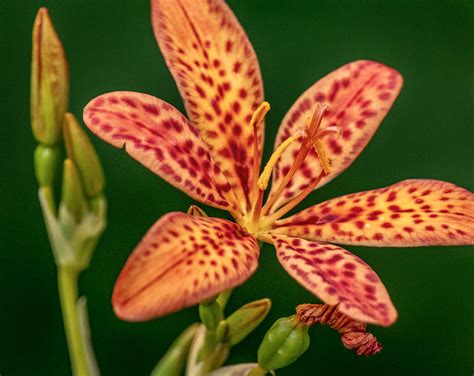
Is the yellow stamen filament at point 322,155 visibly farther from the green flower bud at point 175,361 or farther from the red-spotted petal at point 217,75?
the green flower bud at point 175,361

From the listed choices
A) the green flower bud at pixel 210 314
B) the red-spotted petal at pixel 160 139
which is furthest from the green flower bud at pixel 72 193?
the green flower bud at pixel 210 314

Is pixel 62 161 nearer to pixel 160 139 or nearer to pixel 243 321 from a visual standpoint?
pixel 160 139

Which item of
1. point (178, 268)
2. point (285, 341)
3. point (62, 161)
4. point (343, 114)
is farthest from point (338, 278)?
point (62, 161)

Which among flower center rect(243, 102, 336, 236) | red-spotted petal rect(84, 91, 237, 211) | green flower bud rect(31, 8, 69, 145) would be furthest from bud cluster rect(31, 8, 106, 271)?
flower center rect(243, 102, 336, 236)

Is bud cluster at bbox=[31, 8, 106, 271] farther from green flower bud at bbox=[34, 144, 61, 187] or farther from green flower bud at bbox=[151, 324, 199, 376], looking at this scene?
green flower bud at bbox=[151, 324, 199, 376]

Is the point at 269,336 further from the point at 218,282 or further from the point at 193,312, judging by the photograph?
the point at 193,312
